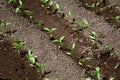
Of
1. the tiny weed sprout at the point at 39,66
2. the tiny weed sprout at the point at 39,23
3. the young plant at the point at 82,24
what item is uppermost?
the tiny weed sprout at the point at 39,23

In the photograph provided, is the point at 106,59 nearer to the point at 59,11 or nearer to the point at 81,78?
the point at 81,78

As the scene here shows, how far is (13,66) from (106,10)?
353 centimetres

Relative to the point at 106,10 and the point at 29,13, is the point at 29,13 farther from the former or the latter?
the point at 106,10

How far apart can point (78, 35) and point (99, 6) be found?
1532 millimetres

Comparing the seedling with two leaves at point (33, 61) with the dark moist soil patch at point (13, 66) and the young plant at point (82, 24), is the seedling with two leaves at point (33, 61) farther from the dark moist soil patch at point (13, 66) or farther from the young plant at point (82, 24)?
the young plant at point (82, 24)

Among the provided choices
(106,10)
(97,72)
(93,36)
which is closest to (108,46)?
(93,36)

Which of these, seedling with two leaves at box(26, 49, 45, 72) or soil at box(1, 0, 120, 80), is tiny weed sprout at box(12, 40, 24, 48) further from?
seedling with two leaves at box(26, 49, 45, 72)

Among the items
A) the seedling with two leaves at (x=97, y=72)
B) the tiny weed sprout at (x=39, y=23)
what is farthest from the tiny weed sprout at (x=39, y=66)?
the tiny weed sprout at (x=39, y=23)

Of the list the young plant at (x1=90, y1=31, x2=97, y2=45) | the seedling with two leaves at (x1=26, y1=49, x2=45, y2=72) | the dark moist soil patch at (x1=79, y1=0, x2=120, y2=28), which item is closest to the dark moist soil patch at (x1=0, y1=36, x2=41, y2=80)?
the seedling with two leaves at (x1=26, y1=49, x2=45, y2=72)

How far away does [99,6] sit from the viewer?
889cm

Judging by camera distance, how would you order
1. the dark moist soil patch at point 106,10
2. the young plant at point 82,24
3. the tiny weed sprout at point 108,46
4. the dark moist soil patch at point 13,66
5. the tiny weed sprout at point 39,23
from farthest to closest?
the dark moist soil patch at point 106,10 < the young plant at point 82,24 < the tiny weed sprout at point 39,23 < the tiny weed sprout at point 108,46 < the dark moist soil patch at point 13,66

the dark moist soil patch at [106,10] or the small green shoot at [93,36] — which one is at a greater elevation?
the dark moist soil patch at [106,10]

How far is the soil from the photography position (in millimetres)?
6801

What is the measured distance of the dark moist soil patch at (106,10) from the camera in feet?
27.6
